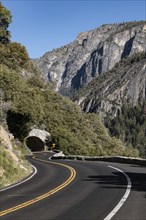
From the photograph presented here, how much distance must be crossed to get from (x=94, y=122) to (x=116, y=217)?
77760 millimetres

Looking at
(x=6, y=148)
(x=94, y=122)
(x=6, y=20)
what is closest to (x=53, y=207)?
(x=6, y=148)

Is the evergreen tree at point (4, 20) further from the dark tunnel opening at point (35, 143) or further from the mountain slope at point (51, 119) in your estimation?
the dark tunnel opening at point (35, 143)

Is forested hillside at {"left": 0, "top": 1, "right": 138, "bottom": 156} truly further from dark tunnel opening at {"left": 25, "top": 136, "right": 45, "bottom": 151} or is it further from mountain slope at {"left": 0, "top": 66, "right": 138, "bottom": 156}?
dark tunnel opening at {"left": 25, "top": 136, "right": 45, "bottom": 151}

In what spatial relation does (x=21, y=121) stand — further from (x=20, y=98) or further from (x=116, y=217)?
(x=116, y=217)

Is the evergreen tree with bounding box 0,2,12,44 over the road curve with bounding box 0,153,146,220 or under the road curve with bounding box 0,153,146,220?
over

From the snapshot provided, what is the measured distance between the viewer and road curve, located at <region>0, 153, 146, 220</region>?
12750 mm

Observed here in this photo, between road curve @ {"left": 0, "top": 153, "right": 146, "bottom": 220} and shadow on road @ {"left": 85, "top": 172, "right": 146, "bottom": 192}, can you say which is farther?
shadow on road @ {"left": 85, "top": 172, "right": 146, "bottom": 192}

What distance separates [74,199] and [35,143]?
5542 cm

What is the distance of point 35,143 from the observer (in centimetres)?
7069

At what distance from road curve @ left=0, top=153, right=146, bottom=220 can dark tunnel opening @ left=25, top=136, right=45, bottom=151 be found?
149 ft

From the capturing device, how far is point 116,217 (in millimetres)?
12133

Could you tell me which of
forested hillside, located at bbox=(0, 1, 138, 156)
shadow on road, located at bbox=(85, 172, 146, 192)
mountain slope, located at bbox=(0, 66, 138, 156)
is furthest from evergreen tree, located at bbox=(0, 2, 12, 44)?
shadow on road, located at bbox=(85, 172, 146, 192)

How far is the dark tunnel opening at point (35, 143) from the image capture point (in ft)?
224

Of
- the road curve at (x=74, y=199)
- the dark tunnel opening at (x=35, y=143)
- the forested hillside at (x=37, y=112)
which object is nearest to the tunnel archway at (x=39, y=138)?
the dark tunnel opening at (x=35, y=143)
